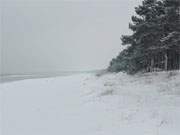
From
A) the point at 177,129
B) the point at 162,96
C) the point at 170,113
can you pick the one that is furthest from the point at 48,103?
the point at 177,129

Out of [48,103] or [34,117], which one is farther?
[48,103]

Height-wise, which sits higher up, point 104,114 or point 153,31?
point 153,31

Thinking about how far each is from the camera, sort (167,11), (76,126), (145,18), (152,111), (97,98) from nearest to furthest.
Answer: (76,126)
(152,111)
(97,98)
(167,11)
(145,18)

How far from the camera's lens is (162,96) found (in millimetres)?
9922

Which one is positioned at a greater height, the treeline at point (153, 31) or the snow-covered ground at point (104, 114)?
the treeline at point (153, 31)

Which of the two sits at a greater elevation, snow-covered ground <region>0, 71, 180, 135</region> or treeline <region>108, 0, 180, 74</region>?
treeline <region>108, 0, 180, 74</region>

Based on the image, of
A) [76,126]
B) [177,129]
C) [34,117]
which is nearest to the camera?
[177,129]

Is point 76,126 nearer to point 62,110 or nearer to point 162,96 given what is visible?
point 62,110

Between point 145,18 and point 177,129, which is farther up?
point 145,18

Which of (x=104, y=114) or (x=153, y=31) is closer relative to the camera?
(x=104, y=114)

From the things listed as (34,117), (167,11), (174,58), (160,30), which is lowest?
(34,117)

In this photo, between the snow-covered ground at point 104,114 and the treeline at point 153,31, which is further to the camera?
the treeline at point 153,31

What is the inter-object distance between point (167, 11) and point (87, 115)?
9555 mm

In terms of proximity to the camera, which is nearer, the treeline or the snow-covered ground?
the snow-covered ground
